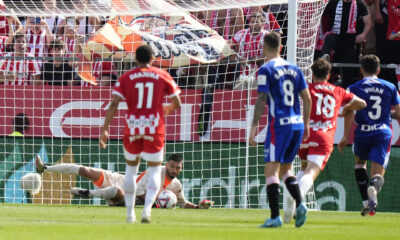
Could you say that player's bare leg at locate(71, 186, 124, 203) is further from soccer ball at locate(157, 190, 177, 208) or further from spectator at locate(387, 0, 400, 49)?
spectator at locate(387, 0, 400, 49)

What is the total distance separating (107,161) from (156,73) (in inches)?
270

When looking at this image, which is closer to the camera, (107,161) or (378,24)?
(107,161)

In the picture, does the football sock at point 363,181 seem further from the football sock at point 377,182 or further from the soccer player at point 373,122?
the football sock at point 377,182

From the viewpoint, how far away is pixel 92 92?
53.2ft

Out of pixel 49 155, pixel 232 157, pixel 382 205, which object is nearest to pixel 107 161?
pixel 49 155

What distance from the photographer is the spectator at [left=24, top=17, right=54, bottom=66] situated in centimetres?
1728

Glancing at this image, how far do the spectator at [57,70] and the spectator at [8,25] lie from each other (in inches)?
33.6

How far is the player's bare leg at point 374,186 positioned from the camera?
12055mm

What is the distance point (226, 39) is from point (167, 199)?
12.4 feet

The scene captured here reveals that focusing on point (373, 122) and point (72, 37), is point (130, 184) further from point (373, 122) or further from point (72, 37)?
point (72, 37)

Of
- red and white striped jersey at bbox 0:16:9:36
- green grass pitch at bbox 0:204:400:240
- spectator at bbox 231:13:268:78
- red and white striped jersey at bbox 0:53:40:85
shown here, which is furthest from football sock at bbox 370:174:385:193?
red and white striped jersey at bbox 0:16:9:36

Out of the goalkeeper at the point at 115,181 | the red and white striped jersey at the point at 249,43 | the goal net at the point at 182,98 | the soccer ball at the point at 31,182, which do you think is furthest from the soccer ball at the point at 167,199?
the red and white striped jersey at the point at 249,43

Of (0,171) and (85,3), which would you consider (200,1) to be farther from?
(0,171)

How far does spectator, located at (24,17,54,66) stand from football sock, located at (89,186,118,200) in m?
4.51
